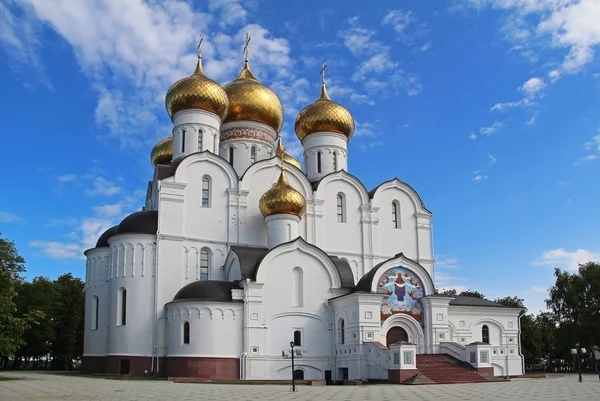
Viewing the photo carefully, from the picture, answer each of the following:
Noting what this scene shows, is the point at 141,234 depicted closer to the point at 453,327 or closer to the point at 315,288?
the point at 315,288

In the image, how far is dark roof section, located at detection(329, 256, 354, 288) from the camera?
93.8 ft

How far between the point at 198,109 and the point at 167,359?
41.5ft

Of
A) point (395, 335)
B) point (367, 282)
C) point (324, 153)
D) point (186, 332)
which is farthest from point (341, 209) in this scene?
point (186, 332)

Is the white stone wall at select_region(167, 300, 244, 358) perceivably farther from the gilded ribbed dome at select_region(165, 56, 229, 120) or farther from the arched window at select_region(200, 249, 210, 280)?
the gilded ribbed dome at select_region(165, 56, 229, 120)

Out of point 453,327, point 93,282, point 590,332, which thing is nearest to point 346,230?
point 453,327

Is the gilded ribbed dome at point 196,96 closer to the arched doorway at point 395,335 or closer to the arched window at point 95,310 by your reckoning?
the arched window at point 95,310

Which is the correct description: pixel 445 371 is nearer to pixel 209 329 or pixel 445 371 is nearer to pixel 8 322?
pixel 209 329

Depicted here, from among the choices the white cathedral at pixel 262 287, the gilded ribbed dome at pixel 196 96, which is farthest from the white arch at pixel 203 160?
the gilded ribbed dome at pixel 196 96

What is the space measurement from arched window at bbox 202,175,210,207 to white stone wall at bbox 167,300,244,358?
530cm

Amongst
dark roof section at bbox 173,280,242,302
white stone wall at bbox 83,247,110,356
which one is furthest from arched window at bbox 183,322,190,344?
white stone wall at bbox 83,247,110,356

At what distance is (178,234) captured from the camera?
27.9 m

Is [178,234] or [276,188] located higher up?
[276,188]

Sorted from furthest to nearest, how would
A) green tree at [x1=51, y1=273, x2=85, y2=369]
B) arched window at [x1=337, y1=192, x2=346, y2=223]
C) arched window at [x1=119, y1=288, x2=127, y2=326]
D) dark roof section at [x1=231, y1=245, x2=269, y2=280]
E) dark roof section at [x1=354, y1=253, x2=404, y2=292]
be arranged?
green tree at [x1=51, y1=273, x2=85, y2=369]
arched window at [x1=337, y1=192, x2=346, y2=223]
arched window at [x1=119, y1=288, x2=127, y2=326]
dark roof section at [x1=231, y1=245, x2=269, y2=280]
dark roof section at [x1=354, y1=253, x2=404, y2=292]

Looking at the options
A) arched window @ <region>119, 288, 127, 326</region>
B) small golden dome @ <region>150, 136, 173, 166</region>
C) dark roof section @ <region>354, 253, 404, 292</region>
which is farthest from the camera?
small golden dome @ <region>150, 136, 173, 166</region>
